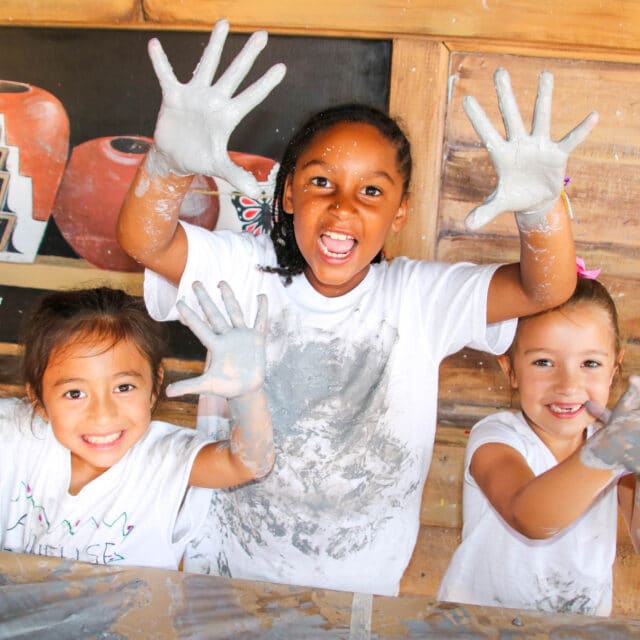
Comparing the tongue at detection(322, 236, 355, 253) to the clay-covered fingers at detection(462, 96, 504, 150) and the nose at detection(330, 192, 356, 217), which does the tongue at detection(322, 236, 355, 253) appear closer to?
the nose at detection(330, 192, 356, 217)

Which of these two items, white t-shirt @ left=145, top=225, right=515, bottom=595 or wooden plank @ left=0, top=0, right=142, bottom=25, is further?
wooden plank @ left=0, top=0, right=142, bottom=25

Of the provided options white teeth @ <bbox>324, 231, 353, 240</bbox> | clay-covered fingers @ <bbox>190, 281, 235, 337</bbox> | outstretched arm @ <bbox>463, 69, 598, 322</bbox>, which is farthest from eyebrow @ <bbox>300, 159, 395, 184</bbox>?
clay-covered fingers @ <bbox>190, 281, 235, 337</bbox>

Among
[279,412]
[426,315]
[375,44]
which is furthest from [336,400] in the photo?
[375,44]

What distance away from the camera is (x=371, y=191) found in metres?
1.48

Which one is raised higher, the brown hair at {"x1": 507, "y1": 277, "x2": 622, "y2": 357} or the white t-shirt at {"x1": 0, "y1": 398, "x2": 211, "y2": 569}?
the brown hair at {"x1": 507, "y1": 277, "x2": 622, "y2": 357}

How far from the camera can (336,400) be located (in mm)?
1521

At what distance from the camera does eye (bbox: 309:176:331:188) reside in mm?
1473

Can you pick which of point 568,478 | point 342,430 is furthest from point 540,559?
point 342,430

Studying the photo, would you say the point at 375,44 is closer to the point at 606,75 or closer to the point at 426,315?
the point at 606,75

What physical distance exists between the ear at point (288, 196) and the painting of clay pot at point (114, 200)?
366mm

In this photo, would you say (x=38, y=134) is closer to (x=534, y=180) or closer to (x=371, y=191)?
(x=371, y=191)

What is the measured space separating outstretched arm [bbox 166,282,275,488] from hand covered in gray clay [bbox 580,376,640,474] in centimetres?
51

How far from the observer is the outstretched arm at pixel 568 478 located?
1198mm

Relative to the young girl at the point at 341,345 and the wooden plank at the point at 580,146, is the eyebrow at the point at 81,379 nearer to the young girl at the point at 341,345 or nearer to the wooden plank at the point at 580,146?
the young girl at the point at 341,345
